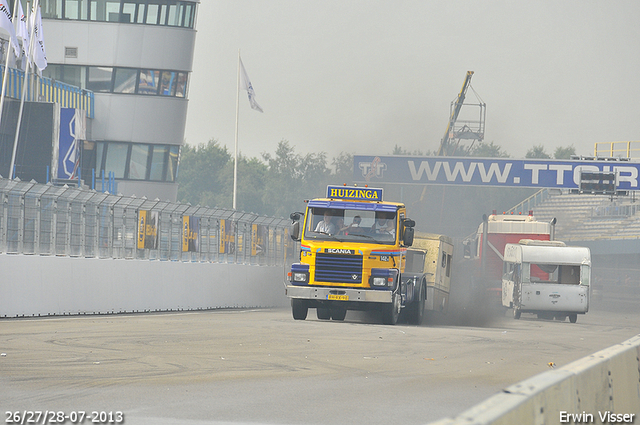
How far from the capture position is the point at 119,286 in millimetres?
23203

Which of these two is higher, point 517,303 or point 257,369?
point 517,303

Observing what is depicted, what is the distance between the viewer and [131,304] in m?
23.8

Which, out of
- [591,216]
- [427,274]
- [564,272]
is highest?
[591,216]

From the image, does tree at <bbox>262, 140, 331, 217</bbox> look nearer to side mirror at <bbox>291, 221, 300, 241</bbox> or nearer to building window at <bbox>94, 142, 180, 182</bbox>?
building window at <bbox>94, 142, 180, 182</bbox>

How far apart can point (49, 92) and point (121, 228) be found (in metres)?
25.2

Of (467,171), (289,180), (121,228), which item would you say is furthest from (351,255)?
(289,180)

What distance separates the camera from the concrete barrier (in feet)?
13.4

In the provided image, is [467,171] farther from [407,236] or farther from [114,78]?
[407,236]

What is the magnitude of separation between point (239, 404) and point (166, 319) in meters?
12.7

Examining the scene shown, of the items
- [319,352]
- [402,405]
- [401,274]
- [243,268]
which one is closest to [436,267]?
[401,274]

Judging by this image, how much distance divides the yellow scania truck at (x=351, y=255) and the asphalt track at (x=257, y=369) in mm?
1712

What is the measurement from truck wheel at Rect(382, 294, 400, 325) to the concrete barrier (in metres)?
14.1

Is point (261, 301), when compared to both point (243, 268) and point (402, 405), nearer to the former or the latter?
point (243, 268)

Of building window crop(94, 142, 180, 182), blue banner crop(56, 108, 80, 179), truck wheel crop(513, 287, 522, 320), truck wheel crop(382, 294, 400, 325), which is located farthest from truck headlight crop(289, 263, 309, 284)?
building window crop(94, 142, 180, 182)
